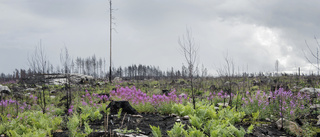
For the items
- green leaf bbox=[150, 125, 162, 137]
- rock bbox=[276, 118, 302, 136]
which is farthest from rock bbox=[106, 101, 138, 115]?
rock bbox=[276, 118, 302, 136]

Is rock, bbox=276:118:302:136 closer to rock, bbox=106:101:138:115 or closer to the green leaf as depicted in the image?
the green leaf

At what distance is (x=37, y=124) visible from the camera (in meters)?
4.93

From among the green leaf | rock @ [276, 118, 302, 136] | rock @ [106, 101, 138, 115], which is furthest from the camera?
rock @ [106, 101, 138, 115]

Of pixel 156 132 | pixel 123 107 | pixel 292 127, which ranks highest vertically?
pixel 123 107

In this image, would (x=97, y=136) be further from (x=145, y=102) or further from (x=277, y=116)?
(x=277, y=116)

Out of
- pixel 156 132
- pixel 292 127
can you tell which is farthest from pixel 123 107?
pixel 292 127

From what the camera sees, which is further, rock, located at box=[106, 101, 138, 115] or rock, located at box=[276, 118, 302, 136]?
rock, located at box=[106, 101, 138, 115]

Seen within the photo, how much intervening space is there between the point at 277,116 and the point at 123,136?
17.2ft

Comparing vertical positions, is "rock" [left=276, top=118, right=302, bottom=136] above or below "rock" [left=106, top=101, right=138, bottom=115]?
below

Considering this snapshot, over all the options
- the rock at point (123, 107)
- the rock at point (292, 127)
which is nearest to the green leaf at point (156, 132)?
the rock at point (123, 107)

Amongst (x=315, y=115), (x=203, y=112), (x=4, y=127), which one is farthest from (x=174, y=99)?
(x=4, y=127)

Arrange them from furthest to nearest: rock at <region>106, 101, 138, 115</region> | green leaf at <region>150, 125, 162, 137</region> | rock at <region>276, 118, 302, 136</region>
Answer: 1. rock at <region>106, 101, 138, 115</region>
2. rock at <region>276, 118, 302, 136</region>
3. green leaf at <region>150, 125, 162, 137</region>

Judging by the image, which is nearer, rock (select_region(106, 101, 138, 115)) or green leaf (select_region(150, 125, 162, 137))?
green leaf (select_region(150, 125, 162, 137))

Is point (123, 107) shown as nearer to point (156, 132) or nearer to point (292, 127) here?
point (156, 132)
